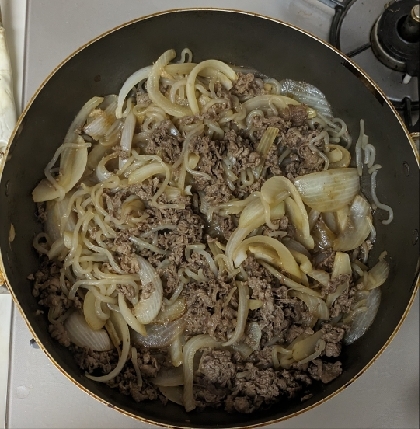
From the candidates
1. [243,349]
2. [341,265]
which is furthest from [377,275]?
[243,349]

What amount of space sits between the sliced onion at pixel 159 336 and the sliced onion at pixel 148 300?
6 cm

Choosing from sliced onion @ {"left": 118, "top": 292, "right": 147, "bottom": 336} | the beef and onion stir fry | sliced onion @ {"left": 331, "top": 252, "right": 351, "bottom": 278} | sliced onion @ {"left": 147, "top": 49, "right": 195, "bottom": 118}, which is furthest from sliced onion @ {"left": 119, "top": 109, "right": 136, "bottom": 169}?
sliced onion @ {"left": 331, "top": 252, "right": 351, "bottom": 278}

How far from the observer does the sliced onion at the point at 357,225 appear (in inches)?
79.6

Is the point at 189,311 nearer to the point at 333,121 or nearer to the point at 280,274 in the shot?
the point at 280,274

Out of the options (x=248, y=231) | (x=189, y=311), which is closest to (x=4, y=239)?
(x=189, y=311)

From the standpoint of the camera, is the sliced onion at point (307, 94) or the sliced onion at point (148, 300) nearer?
the sliced onion at point (148, 300)

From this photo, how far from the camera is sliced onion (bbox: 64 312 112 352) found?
1.81m

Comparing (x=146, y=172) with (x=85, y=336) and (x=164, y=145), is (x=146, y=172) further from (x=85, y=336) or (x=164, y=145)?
(x=85, y=336)

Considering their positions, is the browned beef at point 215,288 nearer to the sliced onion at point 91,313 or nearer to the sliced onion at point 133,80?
the sliced onion at point 91,313

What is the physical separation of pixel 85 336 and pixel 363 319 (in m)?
1.13

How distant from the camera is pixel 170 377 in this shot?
1.87 metres

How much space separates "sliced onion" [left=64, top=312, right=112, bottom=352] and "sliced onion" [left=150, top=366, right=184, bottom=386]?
233 mm

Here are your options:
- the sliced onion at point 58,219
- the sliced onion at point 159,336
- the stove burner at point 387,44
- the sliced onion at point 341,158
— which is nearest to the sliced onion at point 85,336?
the sliced onion at point 159,336

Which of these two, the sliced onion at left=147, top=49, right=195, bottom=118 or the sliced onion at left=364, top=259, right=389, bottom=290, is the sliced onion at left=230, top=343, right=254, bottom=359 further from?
the sliced onion at left=147, top=49, right=195, bottom=118
